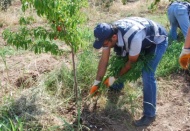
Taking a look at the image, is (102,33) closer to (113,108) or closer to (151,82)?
(151,82)

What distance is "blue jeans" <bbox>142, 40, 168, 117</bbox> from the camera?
11.6 ft

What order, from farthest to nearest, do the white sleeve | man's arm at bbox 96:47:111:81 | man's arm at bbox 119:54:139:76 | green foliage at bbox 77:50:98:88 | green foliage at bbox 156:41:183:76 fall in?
green foliage at bbox 156:41:183:76 → green foliage at bbox 77:50:98:88 → man's arm at bbox 96:47:111:81 → man's arm at bbox 119:54:139:76 → the white sleeve

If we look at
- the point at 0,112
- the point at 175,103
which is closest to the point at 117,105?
the point at 175,103

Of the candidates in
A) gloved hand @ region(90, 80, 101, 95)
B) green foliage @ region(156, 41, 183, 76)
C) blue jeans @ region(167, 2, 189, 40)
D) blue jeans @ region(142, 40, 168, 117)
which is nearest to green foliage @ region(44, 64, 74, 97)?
gloved hand @ region(90, 80, 101, 95)

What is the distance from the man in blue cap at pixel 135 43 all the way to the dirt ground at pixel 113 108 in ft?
0.62

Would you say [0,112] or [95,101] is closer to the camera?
[0,112]

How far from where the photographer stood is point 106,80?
365 cm

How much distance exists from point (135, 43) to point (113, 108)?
3.48 ft

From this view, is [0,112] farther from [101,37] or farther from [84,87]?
[101,37]

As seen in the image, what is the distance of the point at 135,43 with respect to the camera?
3.20 m

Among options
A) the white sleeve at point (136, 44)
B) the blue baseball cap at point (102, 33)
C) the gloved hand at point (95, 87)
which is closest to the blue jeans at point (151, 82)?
the white sleeve at point (136, 44)

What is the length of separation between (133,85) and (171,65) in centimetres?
84

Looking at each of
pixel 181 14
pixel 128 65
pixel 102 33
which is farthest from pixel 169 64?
pixel 102 33

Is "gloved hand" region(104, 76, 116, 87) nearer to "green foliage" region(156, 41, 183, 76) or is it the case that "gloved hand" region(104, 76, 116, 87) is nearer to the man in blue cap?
the man in blue cap
